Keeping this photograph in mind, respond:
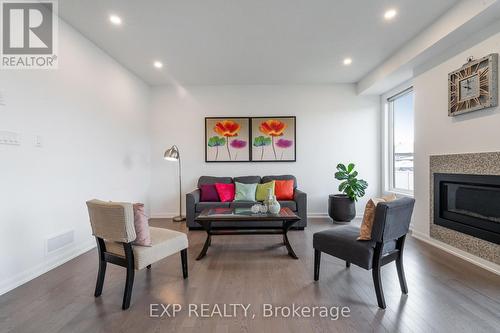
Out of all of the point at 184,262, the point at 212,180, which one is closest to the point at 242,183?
the point at 212,180

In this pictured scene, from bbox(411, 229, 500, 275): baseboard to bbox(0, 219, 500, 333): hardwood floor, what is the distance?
8 centimetres

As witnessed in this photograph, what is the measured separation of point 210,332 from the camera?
164cm

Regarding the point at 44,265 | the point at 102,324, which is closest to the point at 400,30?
the point at 102,324

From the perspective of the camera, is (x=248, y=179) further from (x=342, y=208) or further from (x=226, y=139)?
(x=342, y=208)

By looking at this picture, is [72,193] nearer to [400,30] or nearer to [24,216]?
[24,216]

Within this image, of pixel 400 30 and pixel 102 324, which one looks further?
pixel 400 30

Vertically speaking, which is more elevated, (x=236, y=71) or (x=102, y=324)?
(x=236, y=71)

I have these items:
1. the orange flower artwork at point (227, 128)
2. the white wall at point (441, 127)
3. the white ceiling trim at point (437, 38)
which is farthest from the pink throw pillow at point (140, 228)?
the white ceiling trim at point (437, 38)

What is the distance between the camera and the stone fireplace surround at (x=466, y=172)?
2535mm

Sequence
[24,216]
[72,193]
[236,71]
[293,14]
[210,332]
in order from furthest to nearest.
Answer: [236,71]
[72,193]
[293,14]
[24,216]
[210,332]

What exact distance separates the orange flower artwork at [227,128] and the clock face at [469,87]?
3.47 metres

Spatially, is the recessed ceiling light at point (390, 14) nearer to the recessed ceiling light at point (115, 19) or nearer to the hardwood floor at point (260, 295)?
the hardwood floor at point (260, 295)

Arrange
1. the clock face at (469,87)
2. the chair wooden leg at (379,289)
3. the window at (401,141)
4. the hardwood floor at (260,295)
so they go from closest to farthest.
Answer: the hardwood floor at (260,295), the chair wooden leg at (379,289), the clock face at (469,87), the window at (401,141)

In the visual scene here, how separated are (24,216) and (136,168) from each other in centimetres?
221
